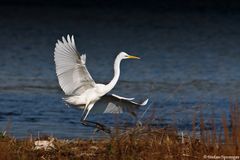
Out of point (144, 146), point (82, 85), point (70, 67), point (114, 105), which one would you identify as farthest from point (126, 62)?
point (144, 146)

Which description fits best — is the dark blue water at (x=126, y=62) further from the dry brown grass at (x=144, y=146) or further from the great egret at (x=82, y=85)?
the great egret at (x=82, y=85)

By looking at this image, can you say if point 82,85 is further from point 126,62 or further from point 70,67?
point 126,62

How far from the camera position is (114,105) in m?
11.9

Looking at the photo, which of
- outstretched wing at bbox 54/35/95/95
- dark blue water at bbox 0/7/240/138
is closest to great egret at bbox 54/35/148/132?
outstretched wing at bbox 54/35/95/95

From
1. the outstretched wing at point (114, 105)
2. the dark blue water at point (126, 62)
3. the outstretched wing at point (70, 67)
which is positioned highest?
the dark blue water at point (126, 62)

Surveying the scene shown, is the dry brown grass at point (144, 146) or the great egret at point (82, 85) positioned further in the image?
the great egret at point (82, 85)

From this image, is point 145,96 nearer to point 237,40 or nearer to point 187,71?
point 187,71

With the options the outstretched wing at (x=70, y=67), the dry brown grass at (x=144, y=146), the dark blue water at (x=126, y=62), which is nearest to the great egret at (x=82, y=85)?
the outstretched wing at (x=70, y=67)

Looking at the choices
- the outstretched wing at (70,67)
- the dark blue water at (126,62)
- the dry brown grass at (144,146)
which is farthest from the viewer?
the dark blue water at (126,62)

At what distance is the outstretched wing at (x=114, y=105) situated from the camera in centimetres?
1164

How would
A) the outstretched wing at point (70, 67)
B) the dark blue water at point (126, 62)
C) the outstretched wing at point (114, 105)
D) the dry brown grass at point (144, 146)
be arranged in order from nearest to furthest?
the dry brown grass at point (144, 146)
the outstretched wing at point (70, 67)
the outstretched wing at point (114, 105)
the dark blue water at point (126, 62)

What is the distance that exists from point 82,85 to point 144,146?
8.05 ft

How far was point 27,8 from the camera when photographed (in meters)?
39.4

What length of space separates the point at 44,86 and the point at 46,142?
797 cm
